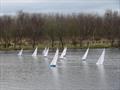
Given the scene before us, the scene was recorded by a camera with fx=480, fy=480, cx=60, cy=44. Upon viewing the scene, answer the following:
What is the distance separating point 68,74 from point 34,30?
227 ft

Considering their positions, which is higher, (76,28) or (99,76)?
(99,76)

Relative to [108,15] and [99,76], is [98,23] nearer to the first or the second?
[108,15]

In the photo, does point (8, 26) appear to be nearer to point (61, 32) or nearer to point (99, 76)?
point (61, 32)

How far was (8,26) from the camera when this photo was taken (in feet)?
366

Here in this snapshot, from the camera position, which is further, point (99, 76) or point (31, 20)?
point (31, 20)

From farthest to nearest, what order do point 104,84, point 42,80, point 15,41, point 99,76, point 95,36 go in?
point 95,36, point 15,41, point 99,76, point 42,80, point 104,84

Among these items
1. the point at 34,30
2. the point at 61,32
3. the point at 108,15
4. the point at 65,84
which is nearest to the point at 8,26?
the point at 34,30

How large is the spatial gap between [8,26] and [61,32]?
16.6 metres

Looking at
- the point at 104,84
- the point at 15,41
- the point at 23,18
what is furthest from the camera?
the point at 23,18

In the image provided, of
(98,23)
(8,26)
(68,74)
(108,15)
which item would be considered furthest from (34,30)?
(68,74)

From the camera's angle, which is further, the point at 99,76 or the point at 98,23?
the point at 98,23

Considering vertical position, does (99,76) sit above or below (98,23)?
above

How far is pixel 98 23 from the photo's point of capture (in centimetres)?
11356

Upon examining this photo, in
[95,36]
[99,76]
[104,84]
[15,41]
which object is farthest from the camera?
[95,36]
